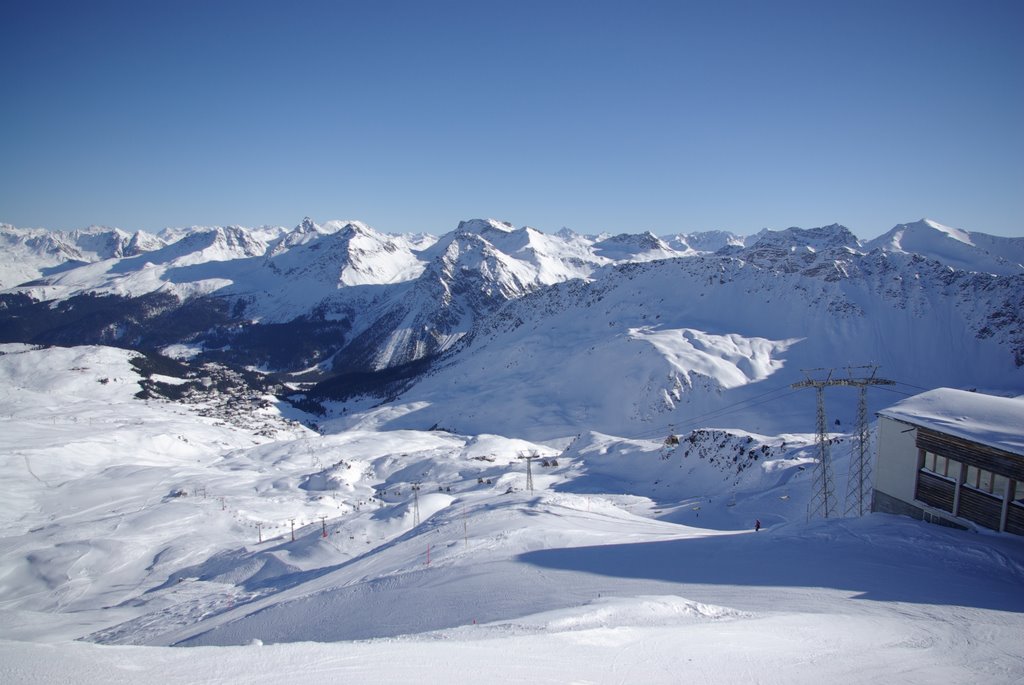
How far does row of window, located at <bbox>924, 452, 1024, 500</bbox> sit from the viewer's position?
1530 cm

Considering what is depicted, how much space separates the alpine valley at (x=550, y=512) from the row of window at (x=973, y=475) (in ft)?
5.19

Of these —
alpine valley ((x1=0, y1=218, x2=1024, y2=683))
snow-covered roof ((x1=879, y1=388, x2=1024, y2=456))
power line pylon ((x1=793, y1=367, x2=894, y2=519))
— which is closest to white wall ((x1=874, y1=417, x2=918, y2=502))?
snow-covered roof ((x1=879, y1=388, x2=1024, y2=456))

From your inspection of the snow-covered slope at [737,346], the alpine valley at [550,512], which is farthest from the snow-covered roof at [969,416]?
the snow-covered slope at [737,346]

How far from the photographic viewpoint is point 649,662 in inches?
316

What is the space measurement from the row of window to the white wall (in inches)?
21.8

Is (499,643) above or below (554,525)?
above

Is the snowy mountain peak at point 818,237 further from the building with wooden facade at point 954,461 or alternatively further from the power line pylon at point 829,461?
the building with wooden facade at point 954,461

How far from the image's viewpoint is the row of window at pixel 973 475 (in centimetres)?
1530

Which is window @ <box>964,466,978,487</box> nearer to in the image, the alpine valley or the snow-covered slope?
the alpine valley

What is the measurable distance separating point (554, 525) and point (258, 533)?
28584 millimetres

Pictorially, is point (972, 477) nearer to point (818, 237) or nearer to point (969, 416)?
point (969, 416)

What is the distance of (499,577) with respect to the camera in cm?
1488

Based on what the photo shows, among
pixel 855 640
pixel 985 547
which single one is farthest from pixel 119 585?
pixel 985 547

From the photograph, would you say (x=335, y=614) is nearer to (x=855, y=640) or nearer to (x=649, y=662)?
(x=649, y=662)
